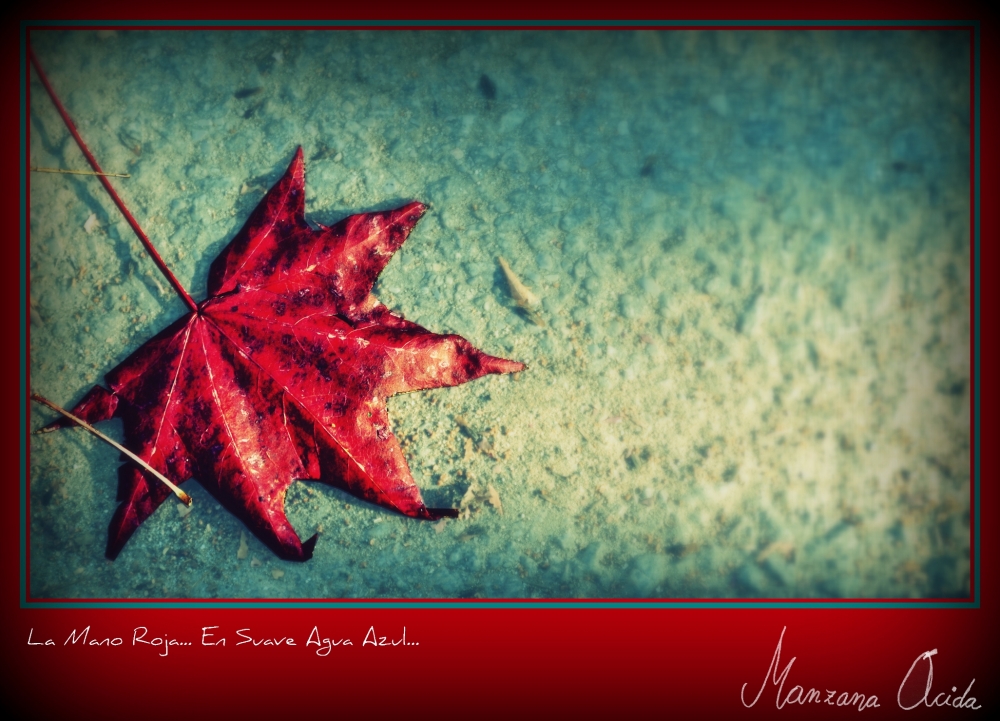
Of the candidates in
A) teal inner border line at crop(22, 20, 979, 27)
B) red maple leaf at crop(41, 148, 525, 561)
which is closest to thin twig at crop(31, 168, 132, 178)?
teal inner border line at crop(22, 20, 979, 27)

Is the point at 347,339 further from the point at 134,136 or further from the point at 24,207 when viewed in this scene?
the point at 24,207

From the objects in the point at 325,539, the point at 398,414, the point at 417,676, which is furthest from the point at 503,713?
the point at 398,414

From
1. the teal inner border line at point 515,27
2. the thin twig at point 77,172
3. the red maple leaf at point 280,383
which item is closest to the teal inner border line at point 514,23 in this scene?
the teal inner border line at point 515,27

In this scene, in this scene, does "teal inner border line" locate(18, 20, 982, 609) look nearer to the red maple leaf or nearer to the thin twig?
the thin twig
